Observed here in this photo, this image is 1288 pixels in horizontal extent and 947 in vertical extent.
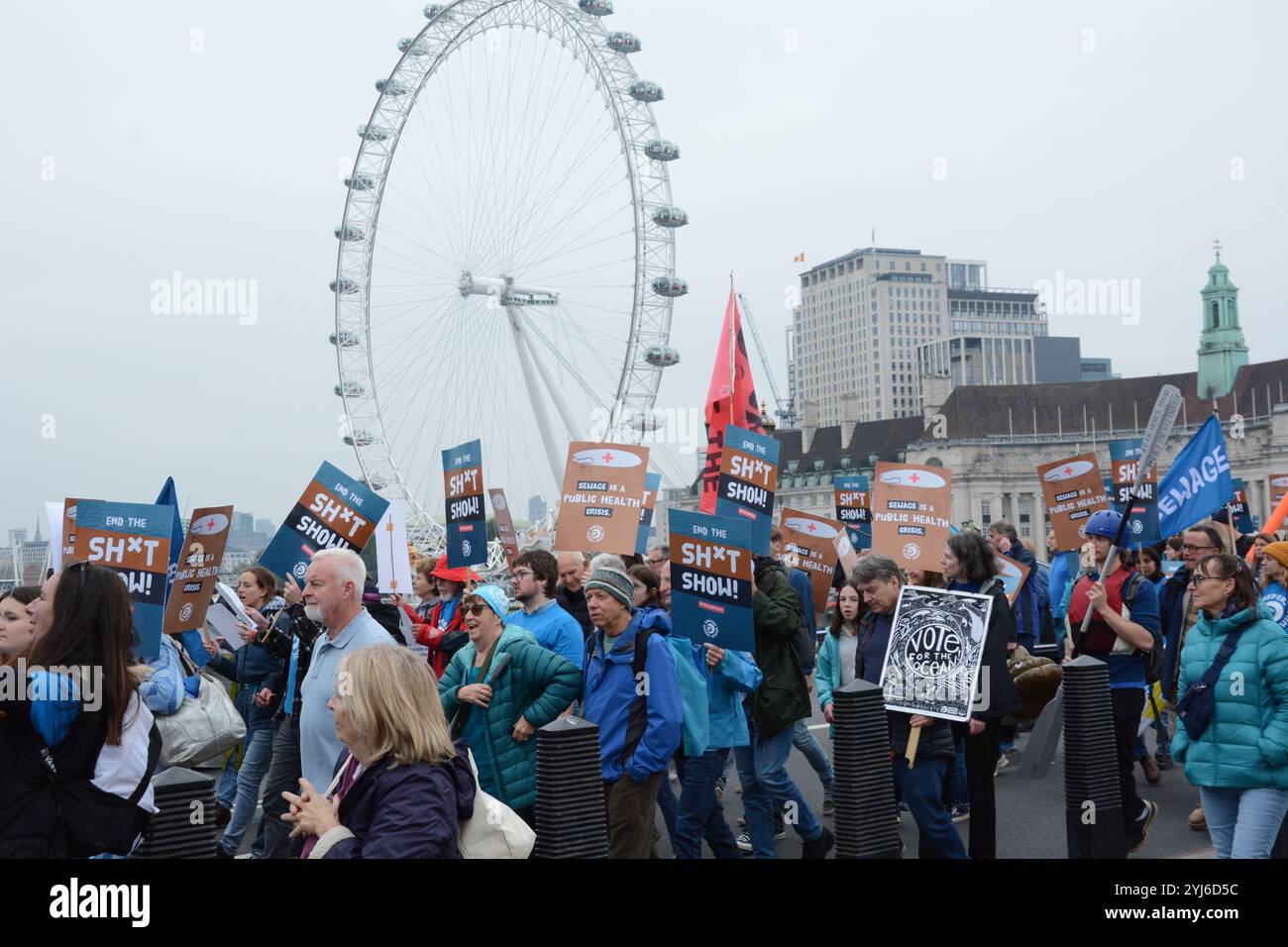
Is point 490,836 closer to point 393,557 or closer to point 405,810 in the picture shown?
point 405,810

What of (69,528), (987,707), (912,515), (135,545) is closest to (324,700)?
(135,545)

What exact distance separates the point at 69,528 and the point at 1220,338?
118 metres

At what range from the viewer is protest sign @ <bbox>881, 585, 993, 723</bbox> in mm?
6715

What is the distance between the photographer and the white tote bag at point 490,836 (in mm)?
3803

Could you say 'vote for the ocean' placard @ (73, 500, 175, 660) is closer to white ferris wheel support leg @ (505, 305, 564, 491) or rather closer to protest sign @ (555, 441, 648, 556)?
protest sign @ (555, 441, 648, 556)

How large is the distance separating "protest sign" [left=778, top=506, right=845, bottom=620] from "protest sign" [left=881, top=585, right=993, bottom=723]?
3801mm

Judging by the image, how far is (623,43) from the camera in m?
33.4

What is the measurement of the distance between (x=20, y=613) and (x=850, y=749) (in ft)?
12.1

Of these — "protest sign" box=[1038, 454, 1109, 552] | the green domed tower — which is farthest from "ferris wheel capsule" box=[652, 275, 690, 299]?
the green domed tower

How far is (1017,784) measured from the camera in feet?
34.0

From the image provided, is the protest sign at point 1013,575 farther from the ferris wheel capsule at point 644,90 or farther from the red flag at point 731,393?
the ferris wheel capsule at point 644,90

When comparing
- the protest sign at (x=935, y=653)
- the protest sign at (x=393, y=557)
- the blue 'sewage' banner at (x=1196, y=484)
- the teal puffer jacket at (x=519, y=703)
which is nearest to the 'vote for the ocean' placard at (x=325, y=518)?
the protest sign at (x=393, y=557)

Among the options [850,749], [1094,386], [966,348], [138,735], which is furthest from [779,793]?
[966,348]

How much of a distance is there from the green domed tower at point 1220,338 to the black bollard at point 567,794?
117m
